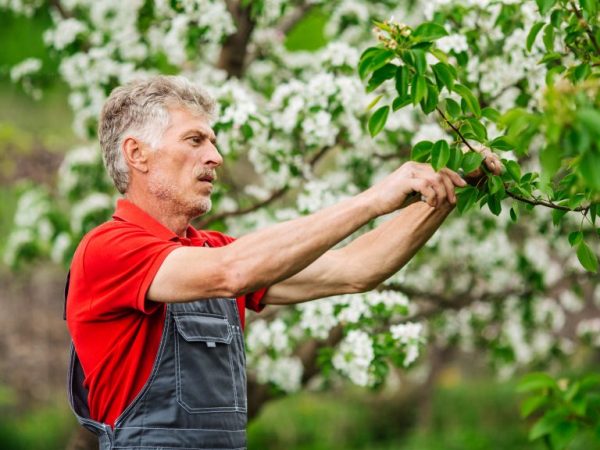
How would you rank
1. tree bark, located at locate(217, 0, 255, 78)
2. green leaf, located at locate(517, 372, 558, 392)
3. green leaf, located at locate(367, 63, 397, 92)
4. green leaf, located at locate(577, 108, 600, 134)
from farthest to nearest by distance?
tree bark, located at locate(217, 0, 255, 78), green leaf, located at locate(367, 63, 397, 92), green leaf, located at locate(517, 372, 558, 392), green leaf, located at locate(577, 108, 600, 134)

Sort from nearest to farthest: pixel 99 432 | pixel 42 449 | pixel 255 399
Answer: pixel 99 432
pixel 255 399
pixel 42 449

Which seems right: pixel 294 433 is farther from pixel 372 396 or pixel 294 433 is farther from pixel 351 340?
pixel 351 340

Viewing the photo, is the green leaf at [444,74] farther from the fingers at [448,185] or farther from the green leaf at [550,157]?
the green leaf at [550,157]

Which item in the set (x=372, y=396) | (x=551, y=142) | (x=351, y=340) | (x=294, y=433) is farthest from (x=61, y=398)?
(x=551, y=142)

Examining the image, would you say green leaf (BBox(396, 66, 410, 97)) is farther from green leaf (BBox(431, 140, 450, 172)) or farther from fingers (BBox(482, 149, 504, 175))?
fingers (BBox(482, 149, 504, 175))

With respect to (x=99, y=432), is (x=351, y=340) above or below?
above

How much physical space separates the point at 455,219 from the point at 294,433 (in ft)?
15.3

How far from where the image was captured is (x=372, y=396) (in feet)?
34.1

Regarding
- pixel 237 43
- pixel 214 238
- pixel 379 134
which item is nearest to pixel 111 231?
pixel 214 238

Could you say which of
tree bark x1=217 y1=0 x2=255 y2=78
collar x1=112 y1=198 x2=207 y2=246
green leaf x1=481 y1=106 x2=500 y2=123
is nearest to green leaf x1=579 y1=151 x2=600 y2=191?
green leaf x1=481 y1=106 x2=500 y2=123

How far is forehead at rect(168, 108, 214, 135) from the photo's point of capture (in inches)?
112

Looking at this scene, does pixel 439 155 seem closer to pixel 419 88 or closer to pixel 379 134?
pixel 419 88

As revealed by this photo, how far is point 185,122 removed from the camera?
9.42 ft

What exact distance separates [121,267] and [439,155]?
98 centimetres
